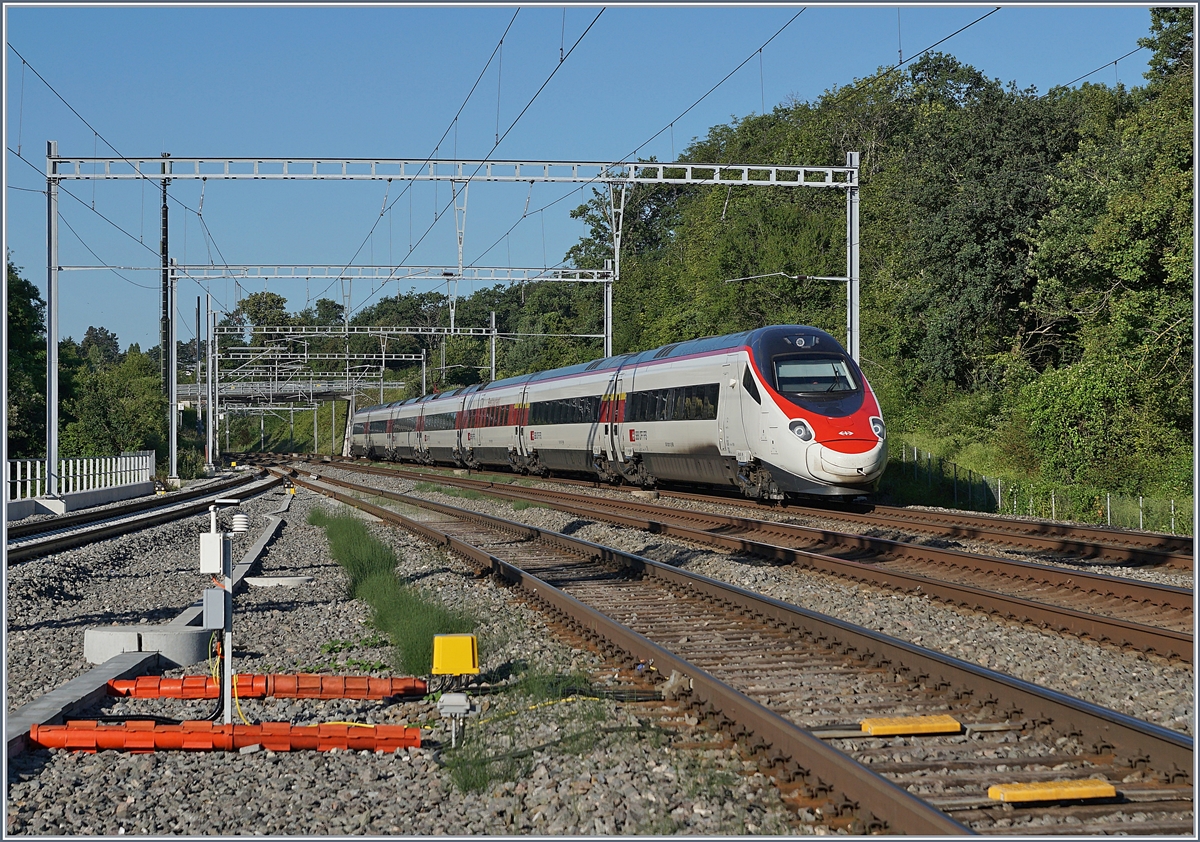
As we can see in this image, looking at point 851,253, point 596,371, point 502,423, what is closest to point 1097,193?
point 851,253

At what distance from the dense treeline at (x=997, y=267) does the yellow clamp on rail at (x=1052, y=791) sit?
19666mm

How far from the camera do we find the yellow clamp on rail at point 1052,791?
16.1ft

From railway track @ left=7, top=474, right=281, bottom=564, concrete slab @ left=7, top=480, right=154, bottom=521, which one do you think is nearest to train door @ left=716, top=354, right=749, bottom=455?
railway track @ left=7, top=474, right=281, bottom=564

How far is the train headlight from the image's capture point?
1869cm

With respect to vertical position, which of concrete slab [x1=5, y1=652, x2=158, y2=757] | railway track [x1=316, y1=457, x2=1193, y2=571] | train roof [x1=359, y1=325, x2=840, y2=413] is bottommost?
concrete slab [x1=5, y1=652, x2=158, y2=757]

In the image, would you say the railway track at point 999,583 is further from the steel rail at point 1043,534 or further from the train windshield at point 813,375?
the train windshield at point 813,375

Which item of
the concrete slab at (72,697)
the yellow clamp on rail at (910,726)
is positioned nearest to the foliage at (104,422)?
the concrete slab at (72,697)

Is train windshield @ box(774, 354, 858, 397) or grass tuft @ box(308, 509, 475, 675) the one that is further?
train windshield @ box(774, 354, 858, 397)

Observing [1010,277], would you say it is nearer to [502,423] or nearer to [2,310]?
[502,423]

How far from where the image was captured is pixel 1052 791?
493 centimetres

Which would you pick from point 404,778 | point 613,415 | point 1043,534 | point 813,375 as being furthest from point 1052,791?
point 613,415

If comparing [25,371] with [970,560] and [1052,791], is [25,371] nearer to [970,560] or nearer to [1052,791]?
[970,560]

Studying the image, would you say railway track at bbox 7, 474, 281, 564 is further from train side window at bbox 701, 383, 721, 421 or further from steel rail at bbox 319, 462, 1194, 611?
train side window at bbox 701, 383, 721, 421

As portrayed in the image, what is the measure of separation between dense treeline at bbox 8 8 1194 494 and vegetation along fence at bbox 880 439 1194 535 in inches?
73.5
